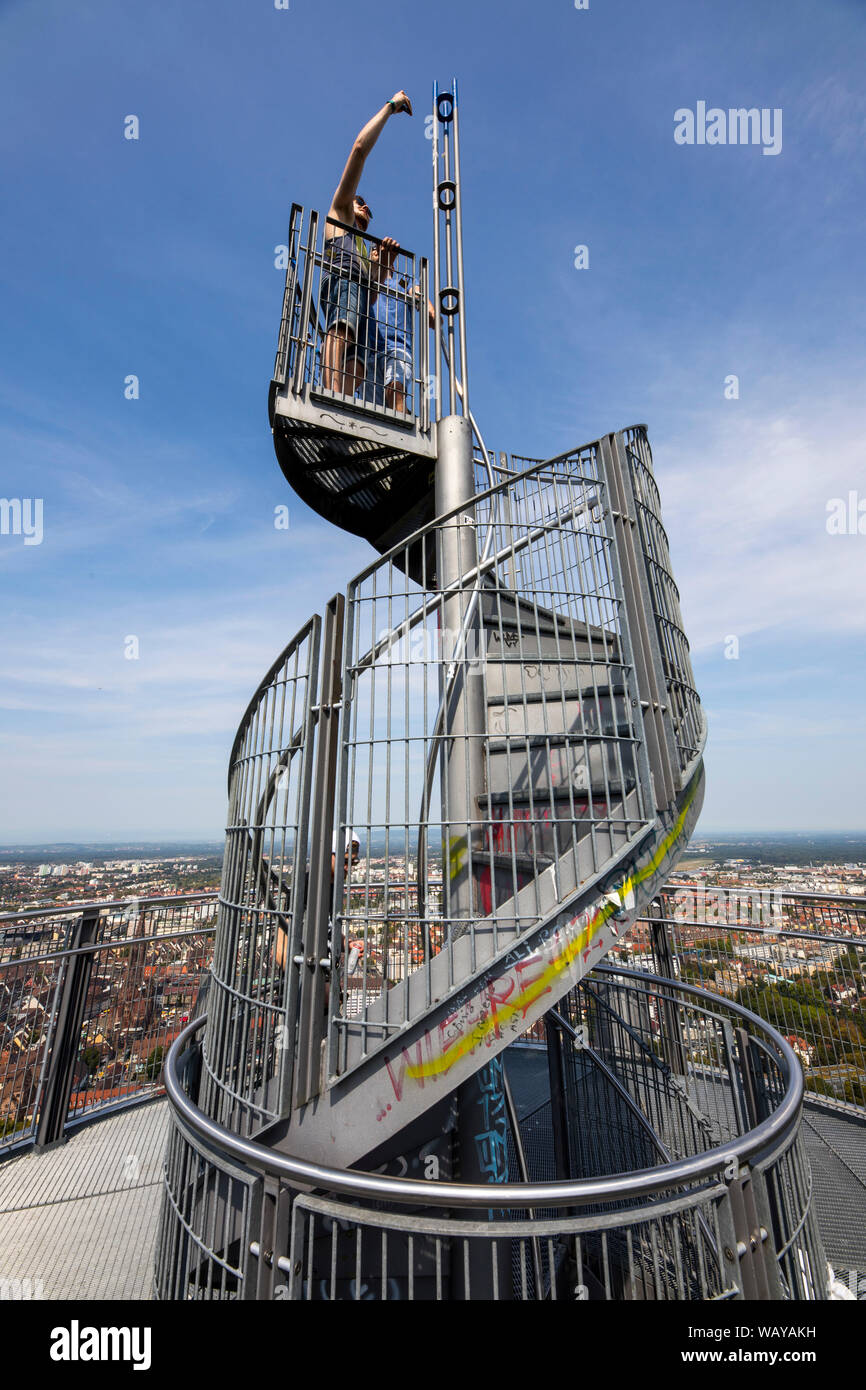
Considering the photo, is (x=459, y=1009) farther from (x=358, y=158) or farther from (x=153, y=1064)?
(x=358, y=158)

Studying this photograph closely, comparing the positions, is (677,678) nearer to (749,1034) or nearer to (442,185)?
(749,1034)

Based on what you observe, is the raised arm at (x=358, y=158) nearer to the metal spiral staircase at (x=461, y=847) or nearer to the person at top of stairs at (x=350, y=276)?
the person at top of stairs at (x=350, y=276)

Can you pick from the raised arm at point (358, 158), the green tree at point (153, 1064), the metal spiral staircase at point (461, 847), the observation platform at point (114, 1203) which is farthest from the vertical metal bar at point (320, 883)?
the raised arm at point (358, 158)

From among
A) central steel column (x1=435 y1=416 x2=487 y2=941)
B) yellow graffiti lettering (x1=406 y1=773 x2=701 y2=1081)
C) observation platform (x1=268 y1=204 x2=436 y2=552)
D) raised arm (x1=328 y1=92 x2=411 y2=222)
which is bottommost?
yellow graffiti lettering (x1=406 y1=773 x2=701 y2=1081)

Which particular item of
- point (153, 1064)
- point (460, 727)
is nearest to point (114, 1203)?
point (153, 1064)

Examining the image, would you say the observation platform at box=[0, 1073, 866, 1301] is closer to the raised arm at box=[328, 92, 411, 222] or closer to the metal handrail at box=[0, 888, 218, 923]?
the metal handrail at box=[0, 888, 218, 923]

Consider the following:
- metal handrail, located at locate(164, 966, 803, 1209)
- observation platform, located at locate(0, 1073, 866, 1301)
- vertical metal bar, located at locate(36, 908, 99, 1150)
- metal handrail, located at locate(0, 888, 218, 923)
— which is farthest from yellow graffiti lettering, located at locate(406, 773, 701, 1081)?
metal handrail, located at locate(0, 888, 218, 923)

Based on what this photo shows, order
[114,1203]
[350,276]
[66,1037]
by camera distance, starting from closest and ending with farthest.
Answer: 1. [114,1203]
2. [66,1037]
3. [350,276]
